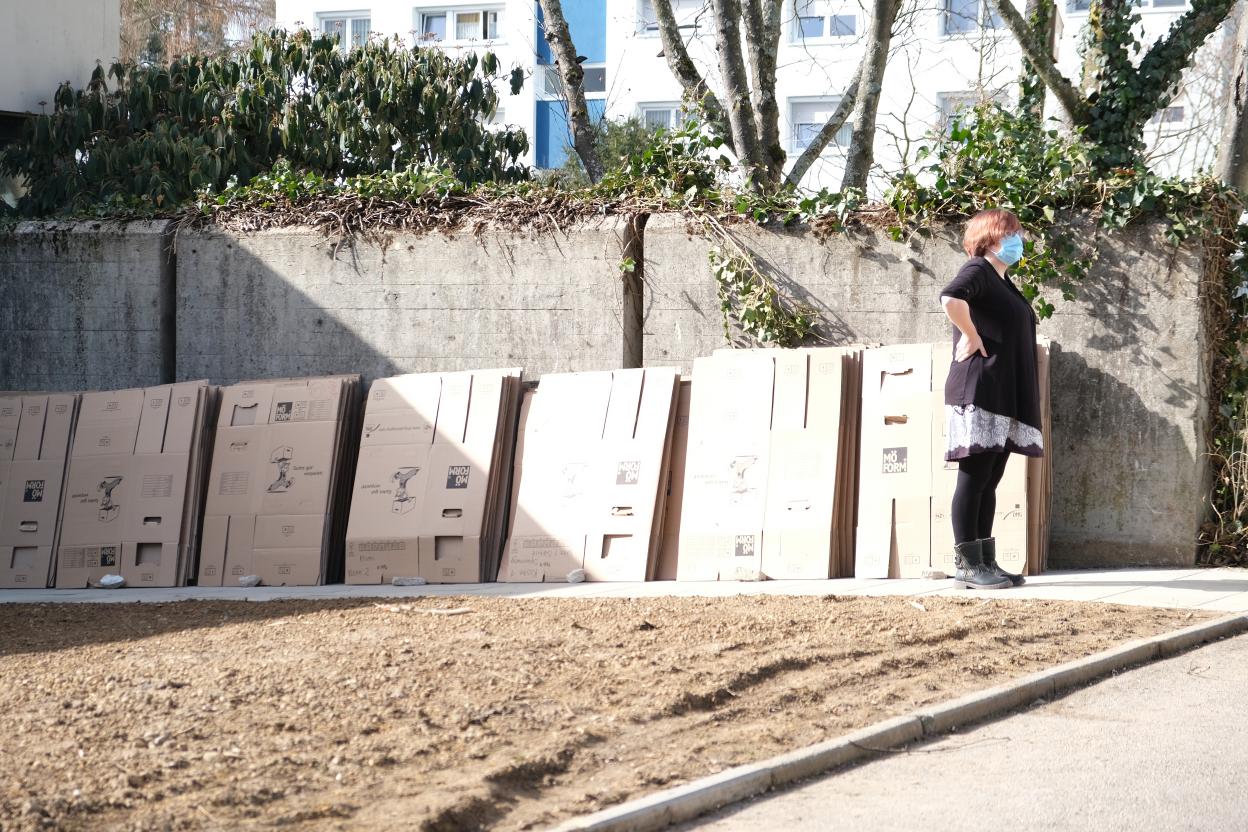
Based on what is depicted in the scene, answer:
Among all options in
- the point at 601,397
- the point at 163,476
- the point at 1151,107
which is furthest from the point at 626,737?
the point at 1151,107

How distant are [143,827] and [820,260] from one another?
6.83 meters

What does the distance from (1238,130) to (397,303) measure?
271 inches

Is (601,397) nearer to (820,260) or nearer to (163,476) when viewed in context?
(820,260)

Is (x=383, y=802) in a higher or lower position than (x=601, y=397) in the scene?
lower

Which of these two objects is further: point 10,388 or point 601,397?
point 10,388

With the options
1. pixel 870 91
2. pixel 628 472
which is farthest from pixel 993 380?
pixel 870 91

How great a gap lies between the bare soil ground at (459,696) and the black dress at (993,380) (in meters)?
0.96

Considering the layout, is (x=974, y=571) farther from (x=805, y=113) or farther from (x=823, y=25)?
(x=823, y=25)

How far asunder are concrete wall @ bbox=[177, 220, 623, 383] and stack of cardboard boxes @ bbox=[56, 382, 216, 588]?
0.94 m

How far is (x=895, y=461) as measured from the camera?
856cm

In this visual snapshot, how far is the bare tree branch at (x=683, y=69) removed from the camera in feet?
38.6

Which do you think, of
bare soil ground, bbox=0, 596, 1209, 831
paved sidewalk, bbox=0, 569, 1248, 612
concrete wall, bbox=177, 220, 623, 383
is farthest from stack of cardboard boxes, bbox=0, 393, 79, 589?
bare soil ground, bbox=0, 596, 1209, 831

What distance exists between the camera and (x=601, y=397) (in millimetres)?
9266

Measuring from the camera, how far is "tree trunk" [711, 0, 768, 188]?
11328mm
